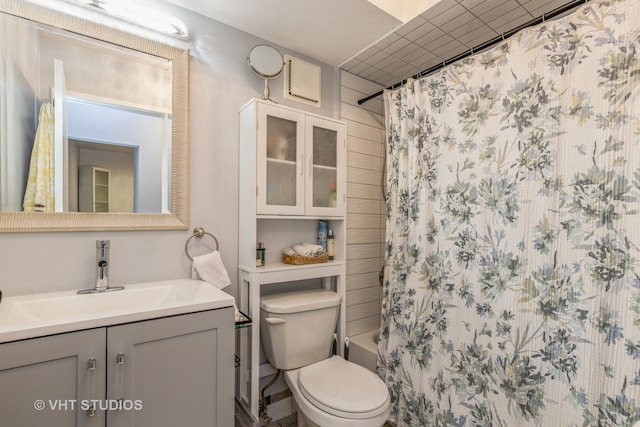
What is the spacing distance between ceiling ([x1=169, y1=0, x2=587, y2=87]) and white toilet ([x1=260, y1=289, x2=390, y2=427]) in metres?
1.48

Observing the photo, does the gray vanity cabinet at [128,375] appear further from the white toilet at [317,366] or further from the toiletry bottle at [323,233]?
the toiletry bottle at [323,233]

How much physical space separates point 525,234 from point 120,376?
5.19 ft

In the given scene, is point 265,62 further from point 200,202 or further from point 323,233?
point 323,233

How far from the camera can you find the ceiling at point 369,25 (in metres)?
1.48

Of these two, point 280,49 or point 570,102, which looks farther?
point 280,49

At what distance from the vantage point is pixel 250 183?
1.55 meters

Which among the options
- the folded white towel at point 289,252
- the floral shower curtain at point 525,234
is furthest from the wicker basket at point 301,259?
the floral shower curtain at point 525,234

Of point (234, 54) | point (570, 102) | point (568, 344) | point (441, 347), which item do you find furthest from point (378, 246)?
point (234, 54)

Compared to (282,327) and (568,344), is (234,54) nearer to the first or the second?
(282,327)

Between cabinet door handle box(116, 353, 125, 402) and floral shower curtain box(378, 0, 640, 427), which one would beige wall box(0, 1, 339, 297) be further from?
floral shower curtain box(378, 0, 640, 427)

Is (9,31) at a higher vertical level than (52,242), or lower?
higher

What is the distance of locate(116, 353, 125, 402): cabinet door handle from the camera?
95 cm

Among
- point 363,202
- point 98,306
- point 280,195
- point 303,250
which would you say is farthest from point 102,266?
point 363,202

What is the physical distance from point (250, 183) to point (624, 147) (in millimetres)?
1488
